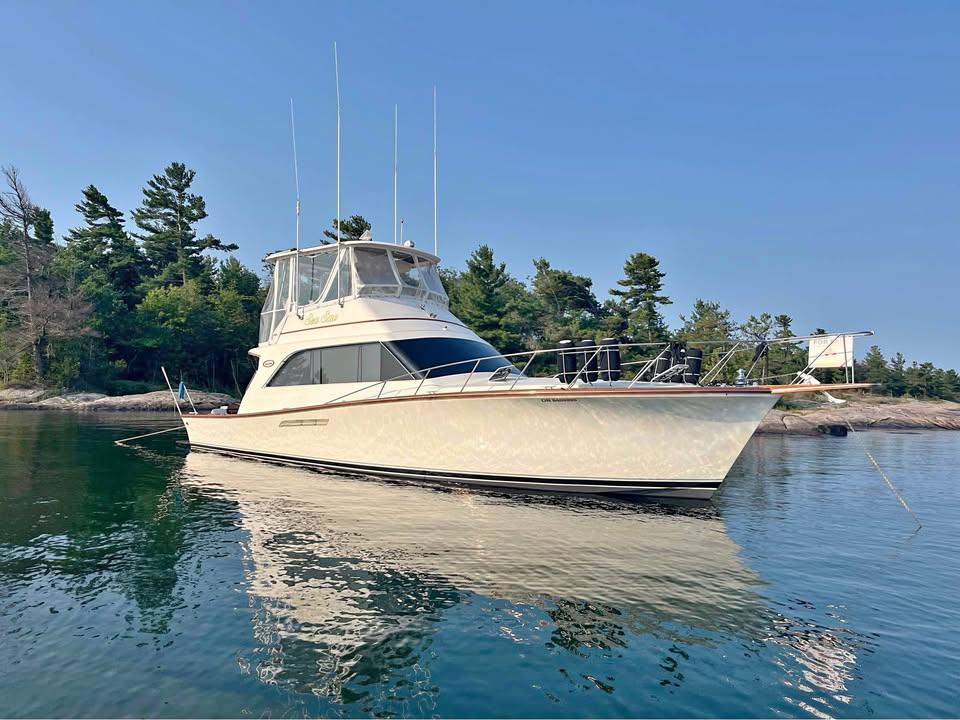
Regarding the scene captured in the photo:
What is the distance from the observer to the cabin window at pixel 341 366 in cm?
1107

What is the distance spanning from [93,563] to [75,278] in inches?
1884

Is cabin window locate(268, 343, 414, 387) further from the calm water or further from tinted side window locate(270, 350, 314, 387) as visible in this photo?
the calm water

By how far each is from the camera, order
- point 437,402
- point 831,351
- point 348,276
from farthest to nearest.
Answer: point 348,276 → point 437,402 → point 831,351

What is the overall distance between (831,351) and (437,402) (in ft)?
20.7

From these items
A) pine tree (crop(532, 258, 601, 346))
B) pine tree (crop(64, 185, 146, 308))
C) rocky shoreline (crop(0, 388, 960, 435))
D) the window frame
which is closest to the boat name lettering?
the window frame

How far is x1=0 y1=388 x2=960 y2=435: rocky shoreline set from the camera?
3325cm

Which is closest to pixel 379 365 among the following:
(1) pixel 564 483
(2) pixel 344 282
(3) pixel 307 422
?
(3) pixel 307 422

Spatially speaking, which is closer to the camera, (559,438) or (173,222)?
(559,438)

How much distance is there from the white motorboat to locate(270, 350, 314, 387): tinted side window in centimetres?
5

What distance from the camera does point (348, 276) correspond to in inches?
483

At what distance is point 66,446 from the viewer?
1585cm

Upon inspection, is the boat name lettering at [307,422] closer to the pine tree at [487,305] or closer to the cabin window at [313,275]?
the cabin window at [313,275]

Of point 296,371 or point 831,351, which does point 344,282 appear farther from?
point 831,351

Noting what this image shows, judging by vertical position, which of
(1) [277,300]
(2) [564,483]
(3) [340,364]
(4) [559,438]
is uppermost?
(1) [277,300]
